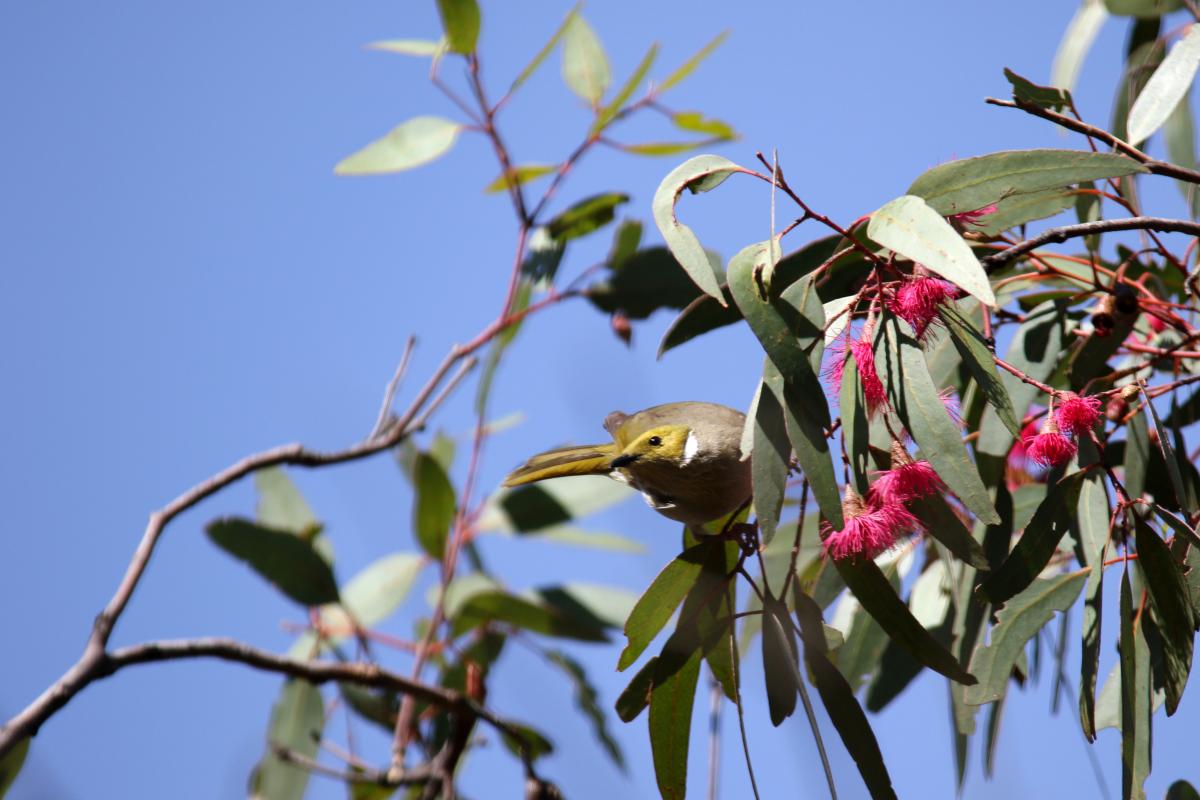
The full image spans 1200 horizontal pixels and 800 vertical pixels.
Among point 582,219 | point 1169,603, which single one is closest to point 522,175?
point 582,219

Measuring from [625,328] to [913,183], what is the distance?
4.23 ft

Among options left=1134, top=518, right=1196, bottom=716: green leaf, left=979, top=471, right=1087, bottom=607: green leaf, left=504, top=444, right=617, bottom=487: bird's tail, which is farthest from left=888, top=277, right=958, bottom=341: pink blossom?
left=504, top=444, right=617, bottom=487: bird's tail

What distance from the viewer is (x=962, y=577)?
76.9 inches

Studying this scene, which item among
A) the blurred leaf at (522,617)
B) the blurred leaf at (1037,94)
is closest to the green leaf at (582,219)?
the blurred leaf at (522,617)

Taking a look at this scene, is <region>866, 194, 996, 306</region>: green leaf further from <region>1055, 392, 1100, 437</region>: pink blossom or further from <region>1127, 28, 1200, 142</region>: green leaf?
<region>1127, 28, 1200, 142</region>: green leaf

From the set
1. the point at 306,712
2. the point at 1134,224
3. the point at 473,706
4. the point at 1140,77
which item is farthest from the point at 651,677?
the point at 1140,77

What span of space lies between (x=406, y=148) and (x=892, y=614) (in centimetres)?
163

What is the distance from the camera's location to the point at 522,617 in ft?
8.76

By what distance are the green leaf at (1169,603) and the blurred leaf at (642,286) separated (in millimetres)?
1297

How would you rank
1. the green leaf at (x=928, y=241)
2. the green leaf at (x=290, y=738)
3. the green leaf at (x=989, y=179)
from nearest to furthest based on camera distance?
→ the green leaf at (x=928, y=241) → the green leaf at (x=989, y=179) → the green leaf at (x=290, y=738)

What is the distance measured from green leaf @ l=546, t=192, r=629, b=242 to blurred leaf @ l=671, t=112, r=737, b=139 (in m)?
0.22

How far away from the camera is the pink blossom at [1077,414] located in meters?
1.39

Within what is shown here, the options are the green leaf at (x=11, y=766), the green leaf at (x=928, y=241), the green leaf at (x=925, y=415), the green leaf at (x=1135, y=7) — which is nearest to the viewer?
the green leaf at (x=928, y=241)

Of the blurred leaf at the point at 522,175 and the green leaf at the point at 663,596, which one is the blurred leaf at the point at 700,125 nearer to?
the blurred leaf at the point at 522,175
